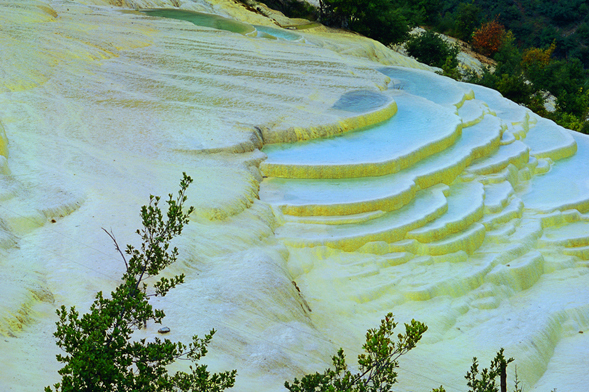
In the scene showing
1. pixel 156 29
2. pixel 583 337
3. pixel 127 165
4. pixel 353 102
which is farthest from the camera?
pixel 156 29

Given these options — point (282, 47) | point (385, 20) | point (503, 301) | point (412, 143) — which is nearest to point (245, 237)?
point (503, 301)

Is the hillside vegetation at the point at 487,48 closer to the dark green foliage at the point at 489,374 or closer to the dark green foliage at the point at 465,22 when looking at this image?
the dark green foliage at the point at 465,22

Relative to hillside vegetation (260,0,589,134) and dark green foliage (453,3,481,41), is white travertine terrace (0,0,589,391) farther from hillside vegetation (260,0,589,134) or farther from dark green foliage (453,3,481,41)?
dark green foliage (453,3,481,41)

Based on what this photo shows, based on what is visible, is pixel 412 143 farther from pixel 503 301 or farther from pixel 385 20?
pixel 385 20

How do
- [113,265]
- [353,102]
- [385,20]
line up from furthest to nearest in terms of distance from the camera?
[385,20] → [353,102] → [113,265]

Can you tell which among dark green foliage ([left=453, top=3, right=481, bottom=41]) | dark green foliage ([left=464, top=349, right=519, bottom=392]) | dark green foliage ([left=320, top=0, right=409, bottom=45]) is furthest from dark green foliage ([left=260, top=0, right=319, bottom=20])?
dark green foliage ([left=464, top=349, right=519, bottom=392])
